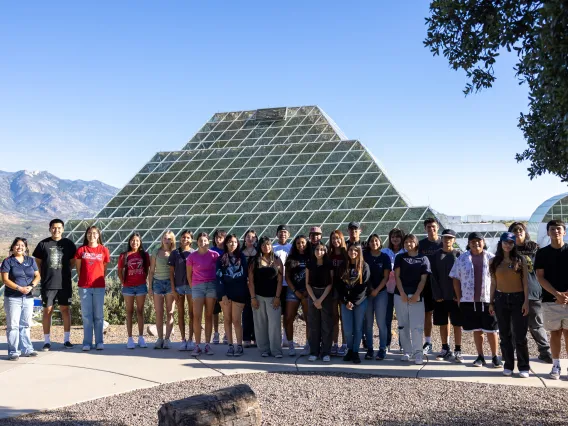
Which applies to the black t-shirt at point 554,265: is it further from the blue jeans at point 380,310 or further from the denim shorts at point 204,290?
the denim shorts at point 204,290

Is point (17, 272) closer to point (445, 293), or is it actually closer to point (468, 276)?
point (445, 293)

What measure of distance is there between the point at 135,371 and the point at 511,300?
547 cm

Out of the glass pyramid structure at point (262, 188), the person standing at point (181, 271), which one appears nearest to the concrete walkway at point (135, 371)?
the person standing at point (181, 271)

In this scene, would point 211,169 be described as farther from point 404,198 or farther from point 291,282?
point 291,282

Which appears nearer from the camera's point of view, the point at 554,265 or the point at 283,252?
the point at 554,265

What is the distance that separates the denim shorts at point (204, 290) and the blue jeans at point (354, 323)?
7.29 feet

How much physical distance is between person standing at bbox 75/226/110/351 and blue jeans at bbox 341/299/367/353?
14.0 feet

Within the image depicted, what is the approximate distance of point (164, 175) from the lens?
31.0 meters

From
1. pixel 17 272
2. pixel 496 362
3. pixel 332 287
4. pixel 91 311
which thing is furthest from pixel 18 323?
pixel 496 362

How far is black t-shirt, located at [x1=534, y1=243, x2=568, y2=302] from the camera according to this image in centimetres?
770

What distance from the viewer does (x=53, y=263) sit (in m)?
9.75

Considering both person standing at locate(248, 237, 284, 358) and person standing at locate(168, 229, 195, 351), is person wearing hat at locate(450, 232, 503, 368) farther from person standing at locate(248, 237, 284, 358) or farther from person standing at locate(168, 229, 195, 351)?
person standing at locate(168, 229, 195, 351)

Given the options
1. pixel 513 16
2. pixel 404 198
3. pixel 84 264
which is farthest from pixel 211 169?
pixel 513 16

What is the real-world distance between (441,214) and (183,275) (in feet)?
60.9
